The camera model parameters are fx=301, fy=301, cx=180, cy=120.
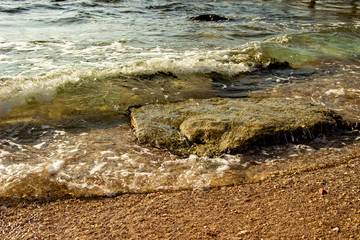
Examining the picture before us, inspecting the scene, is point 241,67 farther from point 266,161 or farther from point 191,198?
point 191,198

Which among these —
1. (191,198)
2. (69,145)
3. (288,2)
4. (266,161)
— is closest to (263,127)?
(266,161)

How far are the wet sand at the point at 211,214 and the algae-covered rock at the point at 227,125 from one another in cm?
74

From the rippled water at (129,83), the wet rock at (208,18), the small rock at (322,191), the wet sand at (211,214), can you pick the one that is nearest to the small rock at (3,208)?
the wet sand at (211,214)

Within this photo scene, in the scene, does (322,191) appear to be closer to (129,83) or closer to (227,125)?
(227,125)

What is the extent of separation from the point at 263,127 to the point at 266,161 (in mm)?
500

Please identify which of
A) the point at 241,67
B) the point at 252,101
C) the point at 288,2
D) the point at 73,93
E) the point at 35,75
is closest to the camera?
the point at 252,101

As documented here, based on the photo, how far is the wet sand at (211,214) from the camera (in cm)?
234

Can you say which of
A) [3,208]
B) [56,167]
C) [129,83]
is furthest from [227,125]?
[129,83]

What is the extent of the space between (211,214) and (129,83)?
3906 mm

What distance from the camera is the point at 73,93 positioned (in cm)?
543

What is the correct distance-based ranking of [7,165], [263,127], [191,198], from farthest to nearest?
[263,127] < [7,165] < [191,198]

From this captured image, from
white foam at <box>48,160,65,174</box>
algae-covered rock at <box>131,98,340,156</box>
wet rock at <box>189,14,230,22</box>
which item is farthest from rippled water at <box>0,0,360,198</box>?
wet rock at <box>189,14,230,22</box>

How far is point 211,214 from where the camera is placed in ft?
8.39

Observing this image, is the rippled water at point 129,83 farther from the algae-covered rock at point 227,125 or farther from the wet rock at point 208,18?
the wet rock at point 208,18
